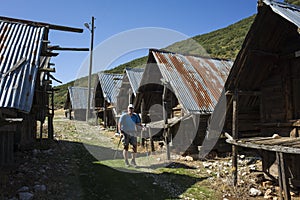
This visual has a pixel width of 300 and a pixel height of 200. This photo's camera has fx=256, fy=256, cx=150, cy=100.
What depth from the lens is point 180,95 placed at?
11875mm

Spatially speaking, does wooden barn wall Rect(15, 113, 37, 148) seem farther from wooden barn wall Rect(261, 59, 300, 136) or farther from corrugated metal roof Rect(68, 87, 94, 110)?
corrugated metal roof Rect(68, 87, 94, 110)

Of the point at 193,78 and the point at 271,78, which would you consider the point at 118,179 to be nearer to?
the point at 271,78

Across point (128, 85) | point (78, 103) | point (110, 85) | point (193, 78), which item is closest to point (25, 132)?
point (193, 78)

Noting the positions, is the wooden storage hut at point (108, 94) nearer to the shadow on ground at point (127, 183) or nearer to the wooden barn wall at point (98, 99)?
the wooden barn wall at point (98, 99)

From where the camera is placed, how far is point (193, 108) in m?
11.5

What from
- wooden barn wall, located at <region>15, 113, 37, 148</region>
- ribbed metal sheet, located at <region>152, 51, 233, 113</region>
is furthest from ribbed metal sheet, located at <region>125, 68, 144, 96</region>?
wooden barn wall, located at <region>15, 113, 37, 148</region>

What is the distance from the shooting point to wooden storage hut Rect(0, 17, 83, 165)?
213 inches

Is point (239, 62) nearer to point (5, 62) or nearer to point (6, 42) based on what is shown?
point (5, 62)

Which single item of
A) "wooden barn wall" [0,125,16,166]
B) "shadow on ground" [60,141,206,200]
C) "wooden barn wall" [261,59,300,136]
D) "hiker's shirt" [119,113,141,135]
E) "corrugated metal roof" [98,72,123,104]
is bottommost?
"shadow on ground" [60,141,206,200]

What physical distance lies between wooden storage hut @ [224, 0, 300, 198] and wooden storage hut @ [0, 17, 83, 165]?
562 cm

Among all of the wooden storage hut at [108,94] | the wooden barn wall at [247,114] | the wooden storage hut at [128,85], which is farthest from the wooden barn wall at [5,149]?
the wooden storage hut at [108,94]

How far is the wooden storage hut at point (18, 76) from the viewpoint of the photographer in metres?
5.42

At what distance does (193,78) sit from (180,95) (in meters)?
2.10

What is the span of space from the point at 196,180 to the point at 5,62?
6.68 m
